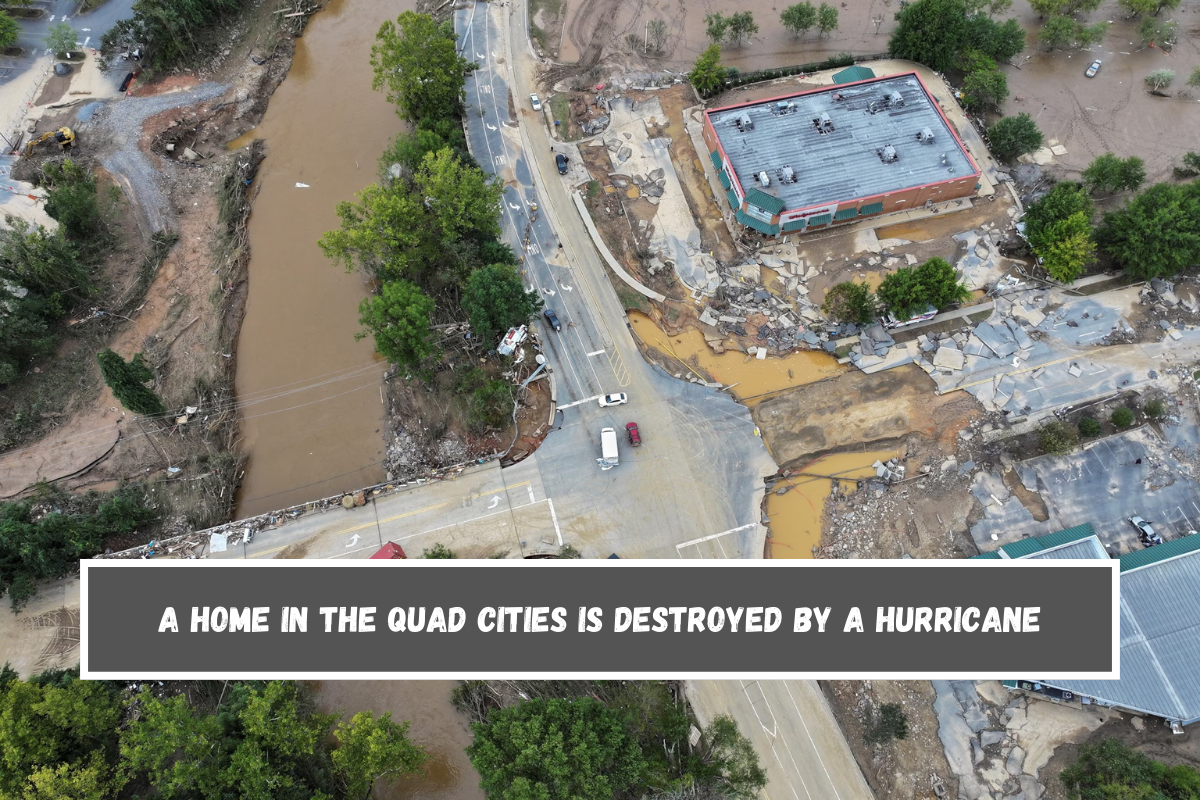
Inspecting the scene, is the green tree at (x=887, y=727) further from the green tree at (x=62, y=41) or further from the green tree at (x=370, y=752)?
the green tree at (x=62, y=41)

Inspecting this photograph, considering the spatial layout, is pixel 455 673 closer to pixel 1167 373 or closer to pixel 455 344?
pixel 455 344

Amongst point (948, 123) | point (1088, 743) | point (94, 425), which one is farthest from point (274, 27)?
point (1088, 743)

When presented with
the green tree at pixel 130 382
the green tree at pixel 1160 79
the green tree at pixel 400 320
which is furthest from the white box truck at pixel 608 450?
the green tree at pixel 1160 79

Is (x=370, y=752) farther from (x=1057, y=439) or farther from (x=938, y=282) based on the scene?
(x=938, y=282)

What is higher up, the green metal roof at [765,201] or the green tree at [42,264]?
the green tree at [42,264]

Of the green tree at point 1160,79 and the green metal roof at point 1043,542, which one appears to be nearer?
the green metal roof at point 1043,542

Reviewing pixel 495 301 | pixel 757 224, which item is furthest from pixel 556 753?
pixel 757 224

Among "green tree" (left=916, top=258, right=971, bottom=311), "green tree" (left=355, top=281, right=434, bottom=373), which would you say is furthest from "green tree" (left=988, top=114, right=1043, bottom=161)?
"green tree" (left=355, top=281, right=434, bottom=373)

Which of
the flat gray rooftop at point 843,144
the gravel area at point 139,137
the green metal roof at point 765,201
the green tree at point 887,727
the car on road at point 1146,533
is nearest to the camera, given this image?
the green tree at point 887,727
